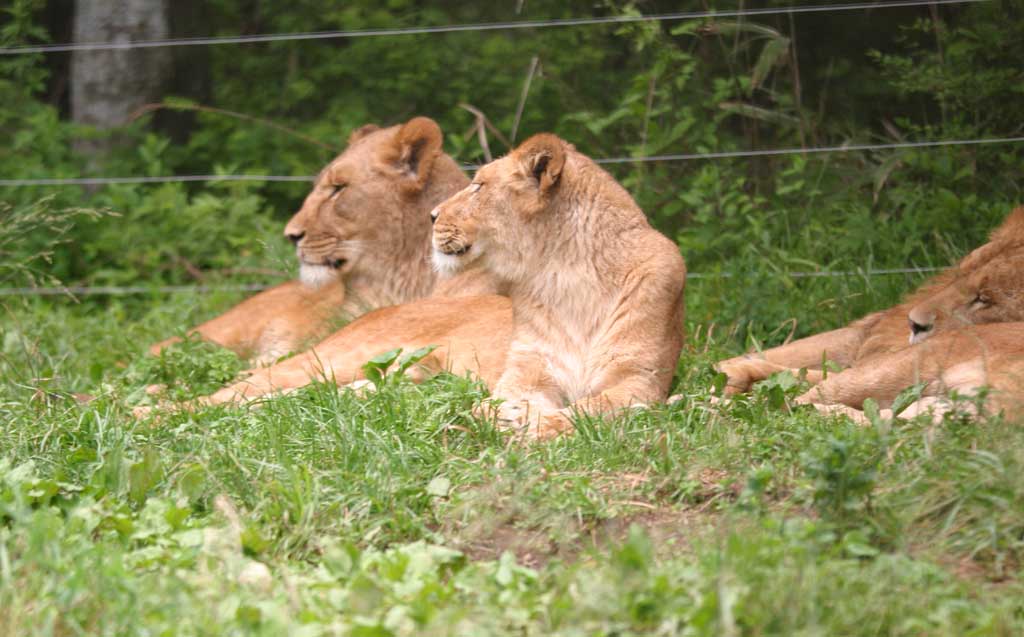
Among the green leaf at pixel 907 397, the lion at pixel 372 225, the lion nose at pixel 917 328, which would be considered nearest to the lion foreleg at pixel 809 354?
the lion nose at pixel 917 328

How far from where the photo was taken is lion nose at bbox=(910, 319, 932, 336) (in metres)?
4.99

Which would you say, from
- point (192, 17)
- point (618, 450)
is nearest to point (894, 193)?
point (618, 450)

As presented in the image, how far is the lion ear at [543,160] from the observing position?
4609mm

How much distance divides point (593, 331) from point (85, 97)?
557cm

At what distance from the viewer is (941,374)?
14.6ft

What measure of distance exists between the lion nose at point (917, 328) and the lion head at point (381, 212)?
6.92ft

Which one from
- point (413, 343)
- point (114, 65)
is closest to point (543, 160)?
point (413, 343)

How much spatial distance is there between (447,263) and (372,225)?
132cm

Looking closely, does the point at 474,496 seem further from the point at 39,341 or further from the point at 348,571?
the point at 39,341

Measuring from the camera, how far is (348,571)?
314 cm

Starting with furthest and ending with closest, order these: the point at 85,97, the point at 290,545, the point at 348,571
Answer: the point at 85,97 → the point at 290,545 → the point at 348,571

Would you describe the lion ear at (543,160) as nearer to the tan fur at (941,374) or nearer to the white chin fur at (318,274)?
the tan fur at (941,374)

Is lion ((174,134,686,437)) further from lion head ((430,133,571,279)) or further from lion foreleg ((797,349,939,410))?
lion foreleg ((797,349,939,410))

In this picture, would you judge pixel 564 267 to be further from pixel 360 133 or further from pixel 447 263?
pixel 360 133
